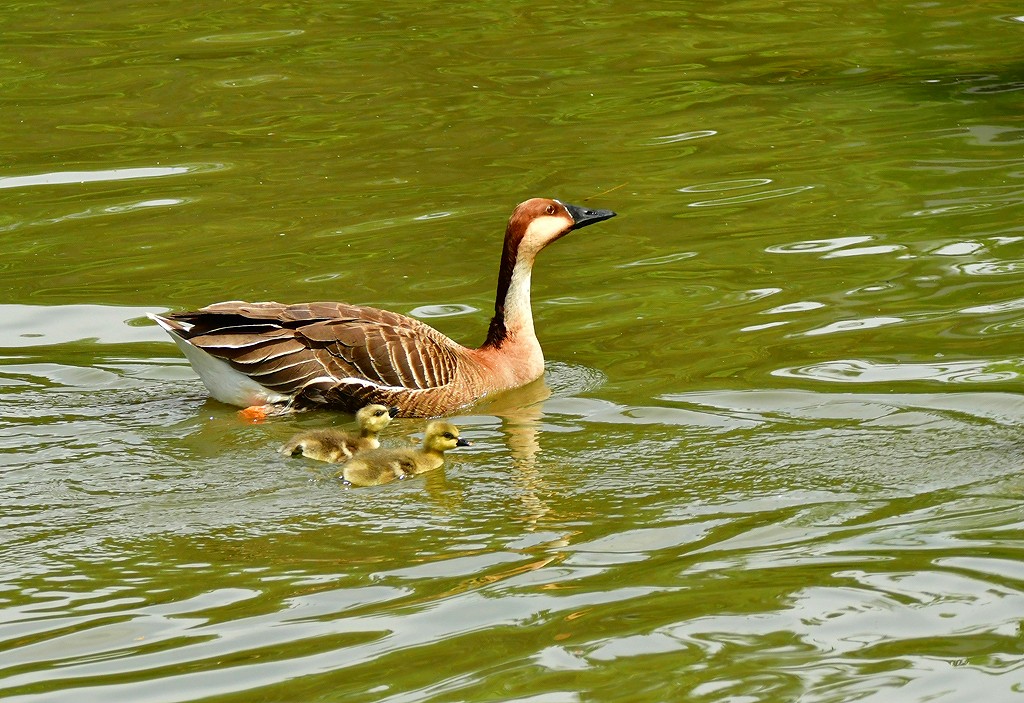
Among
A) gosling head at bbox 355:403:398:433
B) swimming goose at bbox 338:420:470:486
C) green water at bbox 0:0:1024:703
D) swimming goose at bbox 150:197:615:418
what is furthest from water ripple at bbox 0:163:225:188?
swimming goose at bbox 338:420:470:486

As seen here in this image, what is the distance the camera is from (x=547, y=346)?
10180mm

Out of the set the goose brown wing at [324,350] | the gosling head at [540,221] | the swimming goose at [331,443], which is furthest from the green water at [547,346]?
the gosling head at [540,221]

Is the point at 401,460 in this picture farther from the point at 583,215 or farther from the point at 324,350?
the point at 583,215

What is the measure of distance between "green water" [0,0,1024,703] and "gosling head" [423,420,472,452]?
20cm

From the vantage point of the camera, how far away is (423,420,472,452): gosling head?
778 cm

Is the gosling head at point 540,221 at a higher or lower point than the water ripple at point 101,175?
lower

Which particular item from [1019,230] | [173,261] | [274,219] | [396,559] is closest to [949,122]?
[1019,230]

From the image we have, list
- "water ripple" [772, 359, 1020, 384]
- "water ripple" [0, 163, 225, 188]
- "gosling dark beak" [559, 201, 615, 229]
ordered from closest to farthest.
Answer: "water ripple" [772, 359, 1020, 384]
"gosling dark beak" [559, 201, 615, 229]
"water ripple" [0, 163, 225, 188]

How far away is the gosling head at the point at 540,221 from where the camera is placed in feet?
31.6

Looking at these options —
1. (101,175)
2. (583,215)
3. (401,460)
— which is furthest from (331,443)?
(101,175)

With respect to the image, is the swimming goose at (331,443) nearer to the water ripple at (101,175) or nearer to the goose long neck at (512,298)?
the goose long neck at (512,298)

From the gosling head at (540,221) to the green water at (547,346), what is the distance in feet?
2.49

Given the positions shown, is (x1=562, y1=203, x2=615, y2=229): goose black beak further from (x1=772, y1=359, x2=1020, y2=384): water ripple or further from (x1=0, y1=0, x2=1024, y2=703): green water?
(x1=772, y1=359, x2=1020, y2=384): water ripple

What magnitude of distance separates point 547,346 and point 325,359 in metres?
1.72
